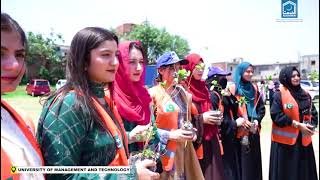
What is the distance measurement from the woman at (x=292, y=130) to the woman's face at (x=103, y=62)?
2.70 m

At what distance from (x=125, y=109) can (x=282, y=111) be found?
2.35 meters

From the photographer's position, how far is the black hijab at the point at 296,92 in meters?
3.78

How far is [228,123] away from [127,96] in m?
1.64

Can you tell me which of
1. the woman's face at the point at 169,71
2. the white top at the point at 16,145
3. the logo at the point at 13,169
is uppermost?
the woman's face at the point at 169,71

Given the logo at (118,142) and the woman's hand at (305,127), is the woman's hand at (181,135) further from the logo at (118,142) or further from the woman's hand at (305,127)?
the woman's hand at (305,127)

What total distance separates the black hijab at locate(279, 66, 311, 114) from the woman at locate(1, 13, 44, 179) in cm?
322

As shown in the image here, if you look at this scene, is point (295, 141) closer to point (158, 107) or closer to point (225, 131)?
point (225, 131)

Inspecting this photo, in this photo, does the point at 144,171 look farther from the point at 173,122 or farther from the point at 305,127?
the point at 305,127

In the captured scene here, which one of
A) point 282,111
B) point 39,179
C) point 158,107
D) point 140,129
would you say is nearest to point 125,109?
point 140,129

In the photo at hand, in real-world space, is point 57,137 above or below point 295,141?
above

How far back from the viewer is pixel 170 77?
2.80 m

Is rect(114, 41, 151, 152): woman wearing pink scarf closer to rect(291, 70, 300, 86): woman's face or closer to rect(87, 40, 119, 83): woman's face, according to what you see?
rect(87, 40, 119, 83): woman's face

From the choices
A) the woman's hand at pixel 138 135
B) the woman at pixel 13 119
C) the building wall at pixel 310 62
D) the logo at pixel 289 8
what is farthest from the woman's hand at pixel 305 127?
the woman at pixel 13 119

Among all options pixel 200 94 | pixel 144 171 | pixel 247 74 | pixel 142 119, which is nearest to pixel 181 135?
pixel 142 119
